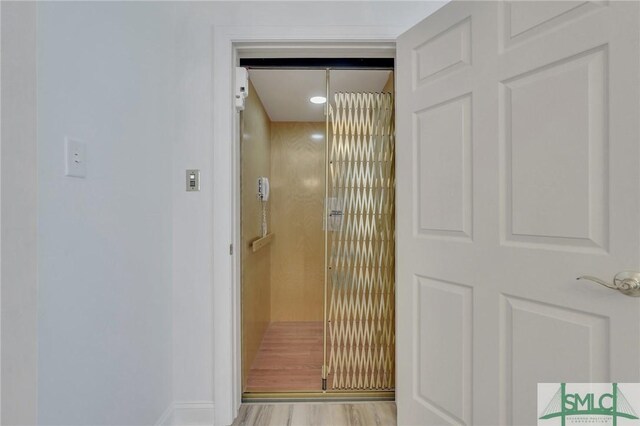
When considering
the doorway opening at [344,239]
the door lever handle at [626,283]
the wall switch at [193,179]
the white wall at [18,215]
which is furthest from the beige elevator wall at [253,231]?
the door lever handle at [626,283]

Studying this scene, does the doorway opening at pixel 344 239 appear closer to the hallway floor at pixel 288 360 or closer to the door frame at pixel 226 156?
the hallway floor at pixel 288 360

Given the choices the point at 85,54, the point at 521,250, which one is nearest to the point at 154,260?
the point at 85,54

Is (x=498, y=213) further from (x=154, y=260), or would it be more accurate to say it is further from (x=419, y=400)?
(x=154, y=260)

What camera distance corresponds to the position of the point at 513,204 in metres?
1.13

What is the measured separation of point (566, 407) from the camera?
104 cm

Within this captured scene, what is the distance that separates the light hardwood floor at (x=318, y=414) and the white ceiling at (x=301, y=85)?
77.5 inches

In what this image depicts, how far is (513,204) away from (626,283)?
0.37 meters

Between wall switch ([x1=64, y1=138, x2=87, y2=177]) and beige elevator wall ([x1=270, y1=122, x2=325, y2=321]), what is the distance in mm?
2336

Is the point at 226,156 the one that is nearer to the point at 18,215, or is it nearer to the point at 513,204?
the point at 18,215

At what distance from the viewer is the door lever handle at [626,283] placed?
33.7 inches

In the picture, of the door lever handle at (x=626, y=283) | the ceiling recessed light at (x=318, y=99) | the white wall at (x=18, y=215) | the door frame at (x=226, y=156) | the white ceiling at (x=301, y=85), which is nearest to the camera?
the white wall at (x=18, y=215)

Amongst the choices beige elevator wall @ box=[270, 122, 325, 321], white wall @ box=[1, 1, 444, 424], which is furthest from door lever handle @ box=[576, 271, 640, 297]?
beige elevator wall @ box=[270, 122, 325, 321]

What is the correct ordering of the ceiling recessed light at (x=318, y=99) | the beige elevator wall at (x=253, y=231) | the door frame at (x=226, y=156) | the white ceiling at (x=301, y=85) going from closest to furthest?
1. the door frame at (x=226, y=156)
2. the beige elevator wall at (x=253, y=231)
3. the white ceiling at (x=301, y=85)
4. the ceiling recessed light at (x=318, y=99)

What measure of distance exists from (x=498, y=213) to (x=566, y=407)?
2.13 feet
